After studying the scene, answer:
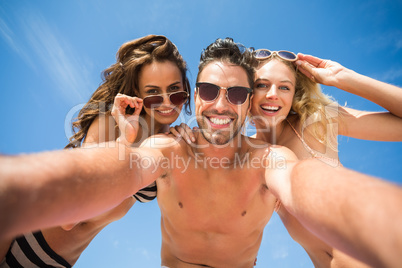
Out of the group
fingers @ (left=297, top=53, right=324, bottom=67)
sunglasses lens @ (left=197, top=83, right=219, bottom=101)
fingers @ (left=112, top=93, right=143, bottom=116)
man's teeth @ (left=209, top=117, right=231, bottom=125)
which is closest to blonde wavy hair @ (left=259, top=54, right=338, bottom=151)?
fingers @ (left=297, top=53, right=324, bottom=67)

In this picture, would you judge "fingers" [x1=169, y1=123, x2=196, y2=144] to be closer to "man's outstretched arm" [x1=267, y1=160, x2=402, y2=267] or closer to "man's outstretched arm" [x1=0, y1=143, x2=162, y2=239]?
"man's outstretched arm" [x1=0, y1=143, x2=162, y2=239]

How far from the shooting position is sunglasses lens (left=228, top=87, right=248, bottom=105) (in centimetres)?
349

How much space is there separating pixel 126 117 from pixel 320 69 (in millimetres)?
3375

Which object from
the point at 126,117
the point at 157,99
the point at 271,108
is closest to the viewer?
the point at 126,117

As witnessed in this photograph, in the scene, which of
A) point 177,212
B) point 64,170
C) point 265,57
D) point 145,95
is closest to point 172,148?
point 177,212

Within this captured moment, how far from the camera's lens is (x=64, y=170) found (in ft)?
4.27

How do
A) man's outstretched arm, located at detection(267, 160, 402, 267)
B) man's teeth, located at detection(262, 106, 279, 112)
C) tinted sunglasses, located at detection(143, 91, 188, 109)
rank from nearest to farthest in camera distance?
man's outstretched arm, located at detection(267, 160, 402, 267) < man's teeth, located at detection(262, 106, 279, 112) < tinted sunglasses, located at detection(143, 91, 188, 109)

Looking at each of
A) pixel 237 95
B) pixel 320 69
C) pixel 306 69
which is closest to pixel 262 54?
pixel 306 69

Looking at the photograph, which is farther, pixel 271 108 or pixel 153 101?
pixel 153 101

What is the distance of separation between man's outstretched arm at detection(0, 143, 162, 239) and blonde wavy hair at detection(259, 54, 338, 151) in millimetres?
3167

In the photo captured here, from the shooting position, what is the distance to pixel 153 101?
4059mm

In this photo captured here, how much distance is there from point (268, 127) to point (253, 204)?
1.36 metres

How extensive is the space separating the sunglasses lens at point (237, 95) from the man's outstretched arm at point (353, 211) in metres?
1.94

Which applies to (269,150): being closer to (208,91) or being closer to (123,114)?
(208,91)
